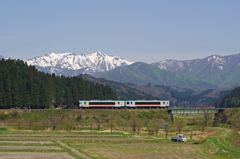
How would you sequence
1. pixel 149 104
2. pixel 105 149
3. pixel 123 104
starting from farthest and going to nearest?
pixel 123 104 → pixel 149 104 → pixel 105 149

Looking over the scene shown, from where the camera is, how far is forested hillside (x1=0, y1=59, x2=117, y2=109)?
468 feet

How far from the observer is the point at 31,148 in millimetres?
66438

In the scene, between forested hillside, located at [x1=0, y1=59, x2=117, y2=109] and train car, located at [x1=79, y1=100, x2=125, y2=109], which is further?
train car, located at [x1=79, y1=100, x2=125, y2=109]

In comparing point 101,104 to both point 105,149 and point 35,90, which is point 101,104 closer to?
point 35,90

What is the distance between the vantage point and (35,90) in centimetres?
14675

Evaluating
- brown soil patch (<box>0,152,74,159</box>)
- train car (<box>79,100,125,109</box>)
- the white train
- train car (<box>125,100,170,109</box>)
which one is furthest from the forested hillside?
brown soil patch (<box>0,152,74,159</box>)

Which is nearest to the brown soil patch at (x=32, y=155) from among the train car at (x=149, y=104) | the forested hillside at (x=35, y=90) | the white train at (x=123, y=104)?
the forested hillside at (x=35, y=90)

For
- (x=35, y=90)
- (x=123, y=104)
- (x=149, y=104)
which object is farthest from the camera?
(x=123, y=104)

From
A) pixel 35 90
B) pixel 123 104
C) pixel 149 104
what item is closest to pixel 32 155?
pixel 35 90

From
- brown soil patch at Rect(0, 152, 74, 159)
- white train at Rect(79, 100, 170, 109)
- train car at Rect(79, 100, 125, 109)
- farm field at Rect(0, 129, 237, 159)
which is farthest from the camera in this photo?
white train at Rect(79, 100, 170, 109)

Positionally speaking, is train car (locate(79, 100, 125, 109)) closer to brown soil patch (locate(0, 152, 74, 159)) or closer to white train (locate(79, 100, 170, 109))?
white train (locate(79, 100, 170, 109))

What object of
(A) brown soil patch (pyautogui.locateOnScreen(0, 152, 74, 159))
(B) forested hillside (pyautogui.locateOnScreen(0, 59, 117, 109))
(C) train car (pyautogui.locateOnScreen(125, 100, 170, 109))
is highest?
(B) forested hillside (pyautogui.locateOnScreen(0, 59, 117, 109))

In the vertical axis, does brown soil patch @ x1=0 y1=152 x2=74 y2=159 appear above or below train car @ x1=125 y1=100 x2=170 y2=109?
below

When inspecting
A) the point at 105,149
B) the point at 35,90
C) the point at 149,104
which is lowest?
the point at 105,149
